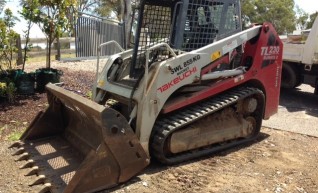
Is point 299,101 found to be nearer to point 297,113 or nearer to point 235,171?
point 297,113

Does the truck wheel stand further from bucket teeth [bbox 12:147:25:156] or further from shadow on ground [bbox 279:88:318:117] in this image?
bucket teeth [bbox 12:147:25:156]

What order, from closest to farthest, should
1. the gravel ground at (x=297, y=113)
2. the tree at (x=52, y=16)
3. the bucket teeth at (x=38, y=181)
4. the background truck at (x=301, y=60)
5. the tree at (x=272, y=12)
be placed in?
the bucket teeth at (x=38, y=181) < the gravel ground at (x=297, y=113) < the tree at (x=52, y=16) < the background truck at (x=301, y=60) < the tree at (x=272, y=12)

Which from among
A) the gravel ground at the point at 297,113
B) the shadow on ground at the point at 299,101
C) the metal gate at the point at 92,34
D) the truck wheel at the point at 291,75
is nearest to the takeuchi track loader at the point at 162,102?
the gravel ground at the point at 297,113

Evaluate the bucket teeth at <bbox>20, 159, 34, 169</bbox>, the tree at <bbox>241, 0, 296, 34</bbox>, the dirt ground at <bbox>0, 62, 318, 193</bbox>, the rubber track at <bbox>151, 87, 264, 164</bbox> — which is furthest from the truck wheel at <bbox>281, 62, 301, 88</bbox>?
the tree at <bbox>241, 0, 296, 34</bbox>

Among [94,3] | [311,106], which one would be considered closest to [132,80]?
[311,106]

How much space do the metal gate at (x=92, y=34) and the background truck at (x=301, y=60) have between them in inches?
239

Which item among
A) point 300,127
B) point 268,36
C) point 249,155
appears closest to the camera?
point 249,155

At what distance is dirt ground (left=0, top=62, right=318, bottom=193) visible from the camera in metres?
4.11

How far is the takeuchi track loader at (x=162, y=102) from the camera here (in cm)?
400

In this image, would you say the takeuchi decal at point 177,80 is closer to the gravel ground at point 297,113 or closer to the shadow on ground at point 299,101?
the gravel ground at point 297,113

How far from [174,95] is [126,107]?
0.66 metres

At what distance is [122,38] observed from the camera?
16.1 m

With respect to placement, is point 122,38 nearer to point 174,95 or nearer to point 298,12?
point 174,95

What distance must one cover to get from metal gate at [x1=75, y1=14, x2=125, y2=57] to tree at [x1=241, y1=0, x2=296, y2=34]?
29.7 metres
